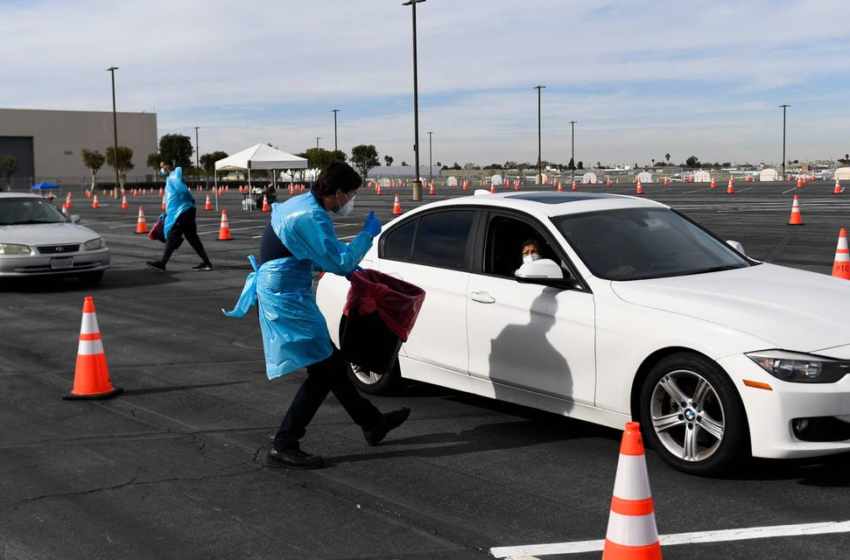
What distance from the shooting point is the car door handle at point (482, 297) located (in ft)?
21.3

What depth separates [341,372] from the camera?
599 centimetres

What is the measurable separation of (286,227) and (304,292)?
0.41m

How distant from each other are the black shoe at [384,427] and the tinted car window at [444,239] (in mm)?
1221

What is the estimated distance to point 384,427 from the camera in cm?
618

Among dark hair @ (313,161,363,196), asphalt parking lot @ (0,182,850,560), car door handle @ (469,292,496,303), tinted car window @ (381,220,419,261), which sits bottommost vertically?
asphalt parking lot @ (0,182,850,560)

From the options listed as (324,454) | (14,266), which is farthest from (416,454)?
(14,266)

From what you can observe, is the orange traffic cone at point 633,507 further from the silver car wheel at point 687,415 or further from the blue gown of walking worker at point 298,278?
the blue gown of walking worker at point 298,278

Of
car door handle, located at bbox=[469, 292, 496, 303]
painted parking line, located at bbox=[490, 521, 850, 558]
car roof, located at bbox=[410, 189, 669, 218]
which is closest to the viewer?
painted parking line, located at bbox=[490, 521, 850, 558]

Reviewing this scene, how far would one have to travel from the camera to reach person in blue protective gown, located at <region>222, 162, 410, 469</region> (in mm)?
5523

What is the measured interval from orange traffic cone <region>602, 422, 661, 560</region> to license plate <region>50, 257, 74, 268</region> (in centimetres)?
1268

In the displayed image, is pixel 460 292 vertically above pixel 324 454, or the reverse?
pixel 460 292

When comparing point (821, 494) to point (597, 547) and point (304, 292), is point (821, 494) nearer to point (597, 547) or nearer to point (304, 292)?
point (597, 547)

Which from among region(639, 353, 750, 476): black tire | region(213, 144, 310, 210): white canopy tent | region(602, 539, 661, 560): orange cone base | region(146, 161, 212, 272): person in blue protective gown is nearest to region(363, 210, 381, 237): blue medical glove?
region(639, 353, 750, 476): black tire

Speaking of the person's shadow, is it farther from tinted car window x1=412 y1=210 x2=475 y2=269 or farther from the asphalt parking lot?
tinted car window x1=412 y1=210 x2=475 y2=269
